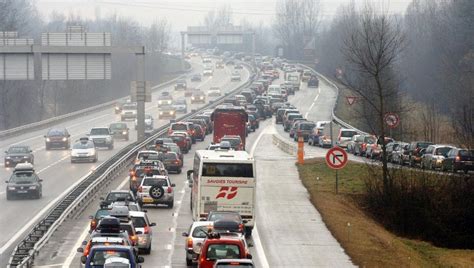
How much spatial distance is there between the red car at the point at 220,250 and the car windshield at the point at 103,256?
2057mm

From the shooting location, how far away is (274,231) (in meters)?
40.6

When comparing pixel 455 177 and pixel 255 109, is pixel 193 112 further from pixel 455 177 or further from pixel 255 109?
pixel 455 177

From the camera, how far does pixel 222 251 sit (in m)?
26.6

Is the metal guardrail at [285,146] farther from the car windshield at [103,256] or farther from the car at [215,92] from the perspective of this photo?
the car at [215,92]

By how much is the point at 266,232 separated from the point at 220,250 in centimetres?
1378

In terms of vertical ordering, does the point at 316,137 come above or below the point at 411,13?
below

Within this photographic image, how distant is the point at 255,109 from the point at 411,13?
292 feet

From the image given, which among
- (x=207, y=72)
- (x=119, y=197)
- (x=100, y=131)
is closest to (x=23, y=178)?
(x=119, y=197)

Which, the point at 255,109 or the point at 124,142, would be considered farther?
the point at 255,109

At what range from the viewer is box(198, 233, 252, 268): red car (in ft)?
86.7

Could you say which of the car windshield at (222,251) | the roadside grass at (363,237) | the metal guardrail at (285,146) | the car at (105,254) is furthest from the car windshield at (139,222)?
the metal guardrail at (285,146)

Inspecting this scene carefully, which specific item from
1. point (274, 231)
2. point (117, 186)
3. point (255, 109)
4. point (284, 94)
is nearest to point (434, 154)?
point (117, 186)

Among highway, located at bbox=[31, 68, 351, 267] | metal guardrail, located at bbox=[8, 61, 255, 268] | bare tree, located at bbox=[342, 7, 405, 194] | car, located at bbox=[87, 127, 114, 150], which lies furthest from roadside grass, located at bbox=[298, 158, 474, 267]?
car, located at bbox=[87, 127, 114, 150]

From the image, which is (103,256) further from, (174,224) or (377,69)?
(377,69)
